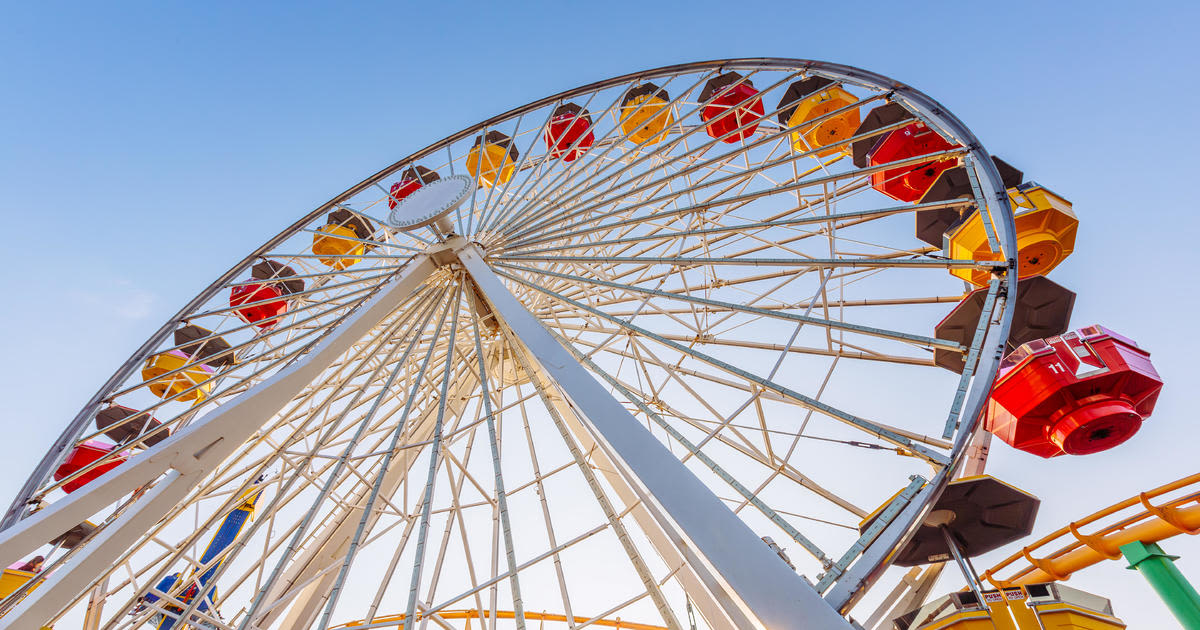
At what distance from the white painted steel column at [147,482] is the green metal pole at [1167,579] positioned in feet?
22.1

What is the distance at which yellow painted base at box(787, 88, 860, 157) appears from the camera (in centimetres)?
848

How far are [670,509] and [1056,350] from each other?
4.69 meters

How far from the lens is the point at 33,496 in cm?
767

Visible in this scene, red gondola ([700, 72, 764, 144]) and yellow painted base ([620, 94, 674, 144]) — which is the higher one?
yellow painted base ([620, 94, 674, 144])

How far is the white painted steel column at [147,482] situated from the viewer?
419 centimetres

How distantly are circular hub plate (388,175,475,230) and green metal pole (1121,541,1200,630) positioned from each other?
7.20 metres

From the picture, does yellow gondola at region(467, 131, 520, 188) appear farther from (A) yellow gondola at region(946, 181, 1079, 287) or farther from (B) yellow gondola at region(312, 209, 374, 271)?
(A) yellow gondola at region(946, 181, 1079, 287)

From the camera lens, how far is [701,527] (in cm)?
313

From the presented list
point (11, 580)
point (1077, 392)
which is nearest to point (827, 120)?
point (1077, 392)

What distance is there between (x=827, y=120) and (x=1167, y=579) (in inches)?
238

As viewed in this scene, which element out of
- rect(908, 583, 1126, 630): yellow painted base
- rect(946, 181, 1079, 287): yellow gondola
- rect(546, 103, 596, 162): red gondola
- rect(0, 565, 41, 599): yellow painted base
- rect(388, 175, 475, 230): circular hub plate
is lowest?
rect(908, 583, 1126, 630): yellow painted base

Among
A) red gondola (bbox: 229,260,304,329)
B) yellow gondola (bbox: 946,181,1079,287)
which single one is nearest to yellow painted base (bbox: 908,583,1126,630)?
yellow gondola (bbox: 946,181,1079,287)

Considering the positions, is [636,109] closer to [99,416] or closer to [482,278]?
[482,278]

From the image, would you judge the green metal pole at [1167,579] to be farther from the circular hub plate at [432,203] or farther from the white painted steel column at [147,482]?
the circular hub plate at [432,203]
